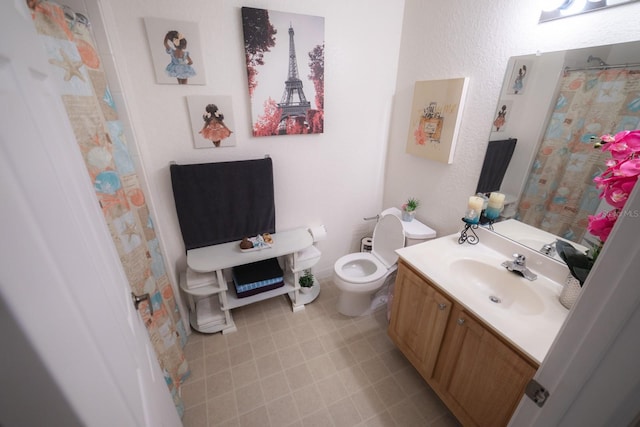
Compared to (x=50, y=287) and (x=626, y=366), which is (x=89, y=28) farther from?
(x=626, y=366)

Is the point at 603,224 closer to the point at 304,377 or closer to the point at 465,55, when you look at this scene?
the point at 465,55

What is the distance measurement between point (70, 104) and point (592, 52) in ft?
6.98

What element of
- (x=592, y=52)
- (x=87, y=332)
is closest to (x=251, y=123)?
(x=87, y=332)

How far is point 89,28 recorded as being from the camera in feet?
3.90

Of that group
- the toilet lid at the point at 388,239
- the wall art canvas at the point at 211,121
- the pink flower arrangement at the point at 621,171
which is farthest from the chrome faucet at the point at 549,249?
the wall art canvas at the point at 211,121

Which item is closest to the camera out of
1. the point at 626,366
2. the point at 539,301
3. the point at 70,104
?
the point at 626,366

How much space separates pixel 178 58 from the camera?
1485 millimetres

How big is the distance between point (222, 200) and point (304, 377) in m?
1.33

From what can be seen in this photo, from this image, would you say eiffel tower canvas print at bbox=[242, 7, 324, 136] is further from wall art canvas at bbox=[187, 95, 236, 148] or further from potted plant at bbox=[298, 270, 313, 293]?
potted plant at bbox=[298, 270, 313, 293]

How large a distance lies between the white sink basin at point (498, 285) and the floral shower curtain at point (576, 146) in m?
0.31

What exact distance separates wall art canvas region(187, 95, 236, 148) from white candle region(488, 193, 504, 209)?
171cm

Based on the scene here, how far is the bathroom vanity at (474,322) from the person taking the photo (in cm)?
100

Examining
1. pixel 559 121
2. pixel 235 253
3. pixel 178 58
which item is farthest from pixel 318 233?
pixel 559 121

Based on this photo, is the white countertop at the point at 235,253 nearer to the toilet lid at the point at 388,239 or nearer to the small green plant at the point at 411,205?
the toilet lid at the point at 388,239
